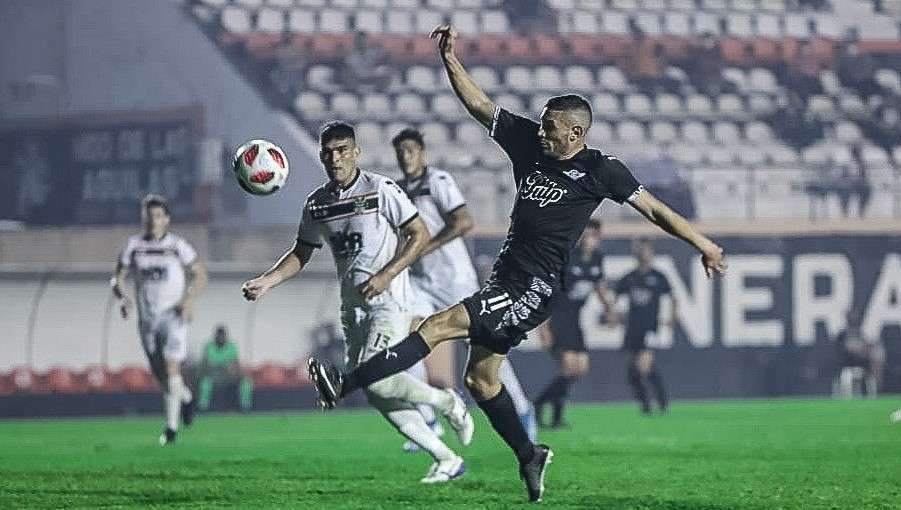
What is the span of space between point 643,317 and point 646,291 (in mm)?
384

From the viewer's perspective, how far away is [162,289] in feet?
48.0

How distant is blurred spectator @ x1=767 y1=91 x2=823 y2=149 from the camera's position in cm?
2617

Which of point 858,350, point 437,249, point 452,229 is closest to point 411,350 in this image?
point 452,229

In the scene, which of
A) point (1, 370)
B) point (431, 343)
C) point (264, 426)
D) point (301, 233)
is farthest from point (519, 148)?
point (1, 370)

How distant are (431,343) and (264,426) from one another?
1033 centimetres

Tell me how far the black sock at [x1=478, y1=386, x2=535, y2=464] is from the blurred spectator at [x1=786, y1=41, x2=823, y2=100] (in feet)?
63.3

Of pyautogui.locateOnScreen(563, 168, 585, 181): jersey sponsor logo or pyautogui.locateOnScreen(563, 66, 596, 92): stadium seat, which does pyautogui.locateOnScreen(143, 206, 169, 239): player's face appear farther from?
pyautogui.locateOnScreen(563, 66, 596, 92): stadium seat

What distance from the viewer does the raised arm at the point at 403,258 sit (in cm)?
870

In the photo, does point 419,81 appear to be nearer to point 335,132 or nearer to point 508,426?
point 335,132

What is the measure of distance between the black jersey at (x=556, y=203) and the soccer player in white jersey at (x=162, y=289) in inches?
269

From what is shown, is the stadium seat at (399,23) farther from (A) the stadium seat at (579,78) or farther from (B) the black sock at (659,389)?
(B) the black sock at (659,389)

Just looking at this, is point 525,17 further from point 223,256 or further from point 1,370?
point 1,370

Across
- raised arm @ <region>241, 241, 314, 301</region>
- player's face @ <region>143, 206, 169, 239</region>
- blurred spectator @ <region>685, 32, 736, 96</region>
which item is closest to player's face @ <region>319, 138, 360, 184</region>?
raised arm @ <region>241, 241, 314, 301</region>

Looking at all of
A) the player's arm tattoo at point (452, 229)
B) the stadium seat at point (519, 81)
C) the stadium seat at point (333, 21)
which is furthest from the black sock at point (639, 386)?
the stadium seat at point (333, 21)
